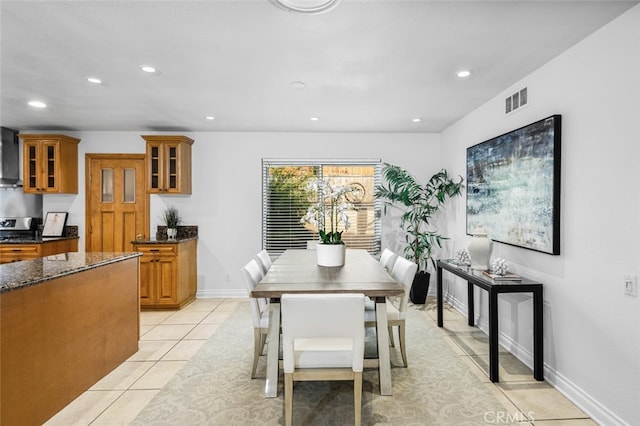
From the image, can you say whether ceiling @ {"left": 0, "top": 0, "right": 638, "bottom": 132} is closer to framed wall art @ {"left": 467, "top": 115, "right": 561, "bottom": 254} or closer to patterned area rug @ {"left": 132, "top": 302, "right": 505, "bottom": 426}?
framed wall art @ {"left": 467, "top": 115, "right": 561, "bottom": 254}

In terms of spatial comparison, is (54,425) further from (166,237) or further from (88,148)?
(88,148)

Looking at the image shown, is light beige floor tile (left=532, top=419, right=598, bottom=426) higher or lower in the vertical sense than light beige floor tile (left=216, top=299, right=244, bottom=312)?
lower

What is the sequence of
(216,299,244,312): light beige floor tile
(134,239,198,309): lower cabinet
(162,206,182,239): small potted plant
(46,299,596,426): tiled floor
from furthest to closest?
(162,206,182,239): small potted plant
(216,299,244,312): light beige floor tile
(134,239,198,309): lower cabinet
(46,299,596,426): tiled floor

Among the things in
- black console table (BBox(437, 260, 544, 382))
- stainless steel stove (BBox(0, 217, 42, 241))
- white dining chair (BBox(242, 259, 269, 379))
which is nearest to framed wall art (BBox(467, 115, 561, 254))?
black console table (BBox(437, 260, 544, 382))

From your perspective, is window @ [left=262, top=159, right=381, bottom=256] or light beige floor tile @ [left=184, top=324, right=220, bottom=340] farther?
window @ [left=262, top=159, right=381, bottom=256]

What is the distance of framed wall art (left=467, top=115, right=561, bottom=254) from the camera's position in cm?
254

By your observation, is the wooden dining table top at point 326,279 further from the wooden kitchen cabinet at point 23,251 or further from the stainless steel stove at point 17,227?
the stainless steel stove at point 17,227

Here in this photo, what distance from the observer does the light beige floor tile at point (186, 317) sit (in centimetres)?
406

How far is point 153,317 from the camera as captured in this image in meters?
4.25

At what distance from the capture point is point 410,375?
2.75 m

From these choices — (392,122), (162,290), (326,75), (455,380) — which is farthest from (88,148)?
(455,380)

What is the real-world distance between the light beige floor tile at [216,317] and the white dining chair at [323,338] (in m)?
2.32

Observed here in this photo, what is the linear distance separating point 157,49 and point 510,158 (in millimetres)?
3093

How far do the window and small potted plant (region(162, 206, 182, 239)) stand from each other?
130 centimetres
